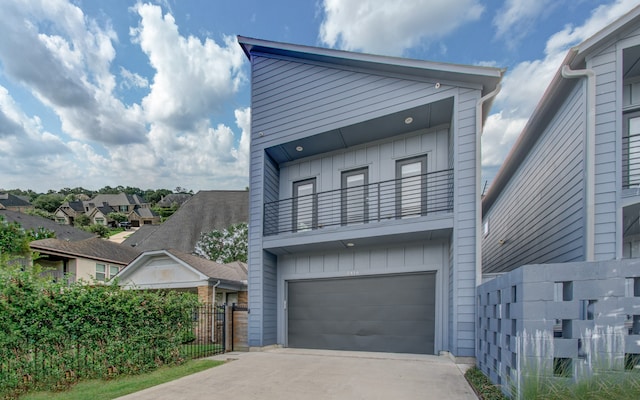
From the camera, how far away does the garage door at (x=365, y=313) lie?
25.0 feet

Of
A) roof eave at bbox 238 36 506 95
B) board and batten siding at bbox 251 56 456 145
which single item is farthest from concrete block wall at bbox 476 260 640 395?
board and batten siding at bbox 251 56 456 145

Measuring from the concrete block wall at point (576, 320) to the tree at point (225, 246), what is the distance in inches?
816

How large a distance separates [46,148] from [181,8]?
141ft

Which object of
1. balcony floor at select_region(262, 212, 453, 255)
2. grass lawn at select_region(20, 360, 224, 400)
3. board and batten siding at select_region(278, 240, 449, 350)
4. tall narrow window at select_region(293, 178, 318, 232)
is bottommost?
grass lawn at select_region(20, 360, 224, 400)

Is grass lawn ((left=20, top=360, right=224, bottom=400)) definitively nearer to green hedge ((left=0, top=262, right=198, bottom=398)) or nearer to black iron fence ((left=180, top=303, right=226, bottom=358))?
green hedge ((left=0, top=262, right=198, bottom=398))

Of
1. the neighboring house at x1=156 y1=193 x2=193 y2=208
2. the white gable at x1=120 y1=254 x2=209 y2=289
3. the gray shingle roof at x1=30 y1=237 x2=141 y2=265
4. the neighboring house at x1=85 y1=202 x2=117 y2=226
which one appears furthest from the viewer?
the neighboring house at x1=156 y1=193 x2=193 y2=208

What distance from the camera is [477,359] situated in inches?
225

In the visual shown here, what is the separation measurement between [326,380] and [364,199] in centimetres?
464

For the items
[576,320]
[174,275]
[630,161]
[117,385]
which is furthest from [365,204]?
[174,275]

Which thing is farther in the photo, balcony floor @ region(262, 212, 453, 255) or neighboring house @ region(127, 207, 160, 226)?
neighboring house @ region(127, 207, 160, 226)

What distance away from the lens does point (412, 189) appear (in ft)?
26.1

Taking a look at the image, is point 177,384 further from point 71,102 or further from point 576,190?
point 71,102

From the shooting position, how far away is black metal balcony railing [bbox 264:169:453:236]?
7.68 m

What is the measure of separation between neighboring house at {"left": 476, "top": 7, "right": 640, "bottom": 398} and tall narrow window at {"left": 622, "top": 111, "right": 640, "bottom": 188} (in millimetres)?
22
